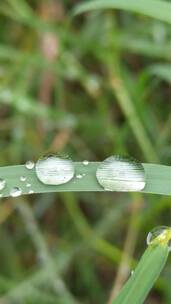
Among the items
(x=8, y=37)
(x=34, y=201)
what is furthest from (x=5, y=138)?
(x=8, y=37)

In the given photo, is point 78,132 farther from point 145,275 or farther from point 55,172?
point 145,275

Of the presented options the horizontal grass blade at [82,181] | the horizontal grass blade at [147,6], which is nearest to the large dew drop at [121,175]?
the horizontal grass blade at [82,181]

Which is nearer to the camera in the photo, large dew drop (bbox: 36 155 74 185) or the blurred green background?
large dew drop (bbox: 36 155 74 185)

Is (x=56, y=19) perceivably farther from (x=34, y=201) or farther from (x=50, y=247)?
(x=50, y=247)

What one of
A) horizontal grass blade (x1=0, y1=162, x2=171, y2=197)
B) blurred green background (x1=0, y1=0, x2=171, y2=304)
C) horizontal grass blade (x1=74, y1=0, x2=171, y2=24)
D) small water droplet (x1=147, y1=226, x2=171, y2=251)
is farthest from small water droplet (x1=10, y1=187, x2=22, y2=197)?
blurred green background (x1=0, y1=0, x2=171, y2=304)

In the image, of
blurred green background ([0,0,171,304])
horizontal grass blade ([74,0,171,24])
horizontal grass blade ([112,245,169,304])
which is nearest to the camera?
horizontal grass blade ([112,245,169,304])

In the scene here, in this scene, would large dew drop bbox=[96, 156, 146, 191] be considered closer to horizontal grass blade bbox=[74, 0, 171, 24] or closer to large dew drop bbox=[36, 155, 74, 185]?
large dew drop bbox=[36, 155, 74, 185]

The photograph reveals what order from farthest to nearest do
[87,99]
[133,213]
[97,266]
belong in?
[87,99] < [97,266] < [133,213]
